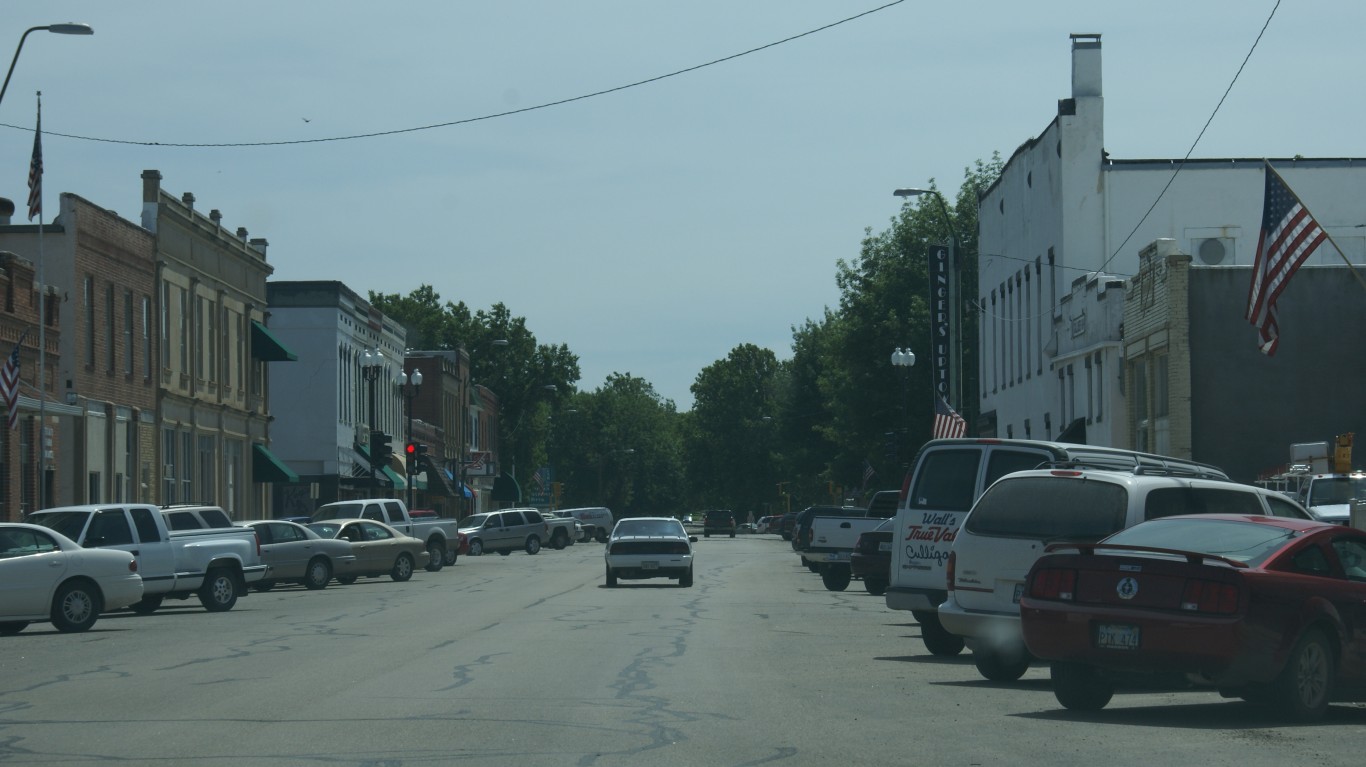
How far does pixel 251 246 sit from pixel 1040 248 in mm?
27200

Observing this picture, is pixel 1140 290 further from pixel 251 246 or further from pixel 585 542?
pixel 585 542

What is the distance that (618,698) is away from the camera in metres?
13.8

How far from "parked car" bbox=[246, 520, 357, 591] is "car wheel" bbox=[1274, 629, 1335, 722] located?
1061 inches

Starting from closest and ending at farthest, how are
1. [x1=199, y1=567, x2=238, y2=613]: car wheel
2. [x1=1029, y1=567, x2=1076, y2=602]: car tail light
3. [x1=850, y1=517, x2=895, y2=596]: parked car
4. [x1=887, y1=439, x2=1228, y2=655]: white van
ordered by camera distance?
1. [x1=1029, y1=567, x2=1076, y2=602]: car tail light
2. [x1=887, y1=439, x2=1228, y2=655]: white van
3. [x1=199, y1=567, x2=238, y2=613]: car wheel
4. [x1=850, y1=517, x2=895, y2=596]: parked car

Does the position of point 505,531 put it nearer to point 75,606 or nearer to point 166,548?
point 166,548

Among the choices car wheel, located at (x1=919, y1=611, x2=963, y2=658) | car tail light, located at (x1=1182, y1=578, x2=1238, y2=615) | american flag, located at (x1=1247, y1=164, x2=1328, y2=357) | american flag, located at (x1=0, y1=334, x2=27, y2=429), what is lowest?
car wheel, located at (x1=919, y1=611, x2=963, y2=658)

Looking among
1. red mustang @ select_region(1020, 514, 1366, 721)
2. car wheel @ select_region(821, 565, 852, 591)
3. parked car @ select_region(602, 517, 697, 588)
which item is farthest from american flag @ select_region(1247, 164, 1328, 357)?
red mustang @ select_region(1020, 514, 1366, 721)

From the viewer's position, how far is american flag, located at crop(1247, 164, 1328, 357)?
28.4 m

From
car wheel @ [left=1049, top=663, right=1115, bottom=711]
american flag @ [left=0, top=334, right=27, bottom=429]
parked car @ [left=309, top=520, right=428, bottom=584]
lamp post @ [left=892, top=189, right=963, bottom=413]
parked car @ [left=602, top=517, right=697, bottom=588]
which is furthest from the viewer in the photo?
lamp post @ [left=892, top=189, right=963, bottom=413]

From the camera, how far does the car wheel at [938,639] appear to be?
18281mm

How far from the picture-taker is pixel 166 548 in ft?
86.8

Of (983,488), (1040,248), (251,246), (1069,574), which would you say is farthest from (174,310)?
(1069,574)

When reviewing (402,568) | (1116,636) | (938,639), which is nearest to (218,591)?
(402,568)

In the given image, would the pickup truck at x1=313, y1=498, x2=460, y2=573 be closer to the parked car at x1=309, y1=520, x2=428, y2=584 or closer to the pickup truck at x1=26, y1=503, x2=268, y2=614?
the parked car at x1=309, y1=520, x2=428, y2=584
